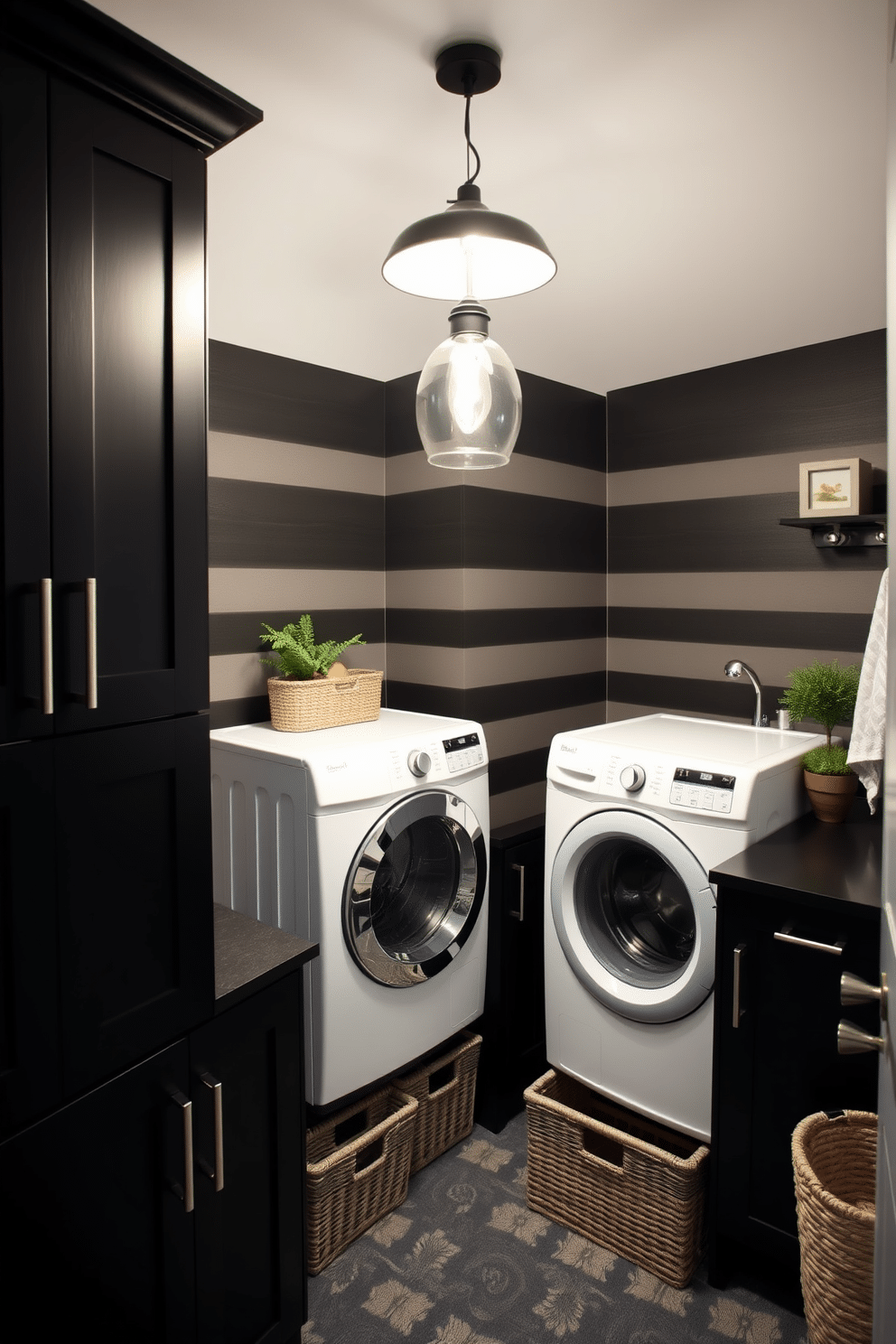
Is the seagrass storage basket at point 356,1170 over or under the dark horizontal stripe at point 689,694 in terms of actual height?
under

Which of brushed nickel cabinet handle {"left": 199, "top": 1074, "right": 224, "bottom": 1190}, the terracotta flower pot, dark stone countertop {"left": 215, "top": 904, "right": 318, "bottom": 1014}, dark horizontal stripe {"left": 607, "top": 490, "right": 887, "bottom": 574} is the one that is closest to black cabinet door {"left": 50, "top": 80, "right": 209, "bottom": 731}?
dark stone countertop {"left": 215, "top": 904, "right": 318, "bottom": 1014}

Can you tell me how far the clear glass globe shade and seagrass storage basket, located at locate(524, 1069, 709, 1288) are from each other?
5.50 ft

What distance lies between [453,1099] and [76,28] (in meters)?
2.60

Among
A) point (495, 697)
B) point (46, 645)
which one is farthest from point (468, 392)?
point (495, 697)

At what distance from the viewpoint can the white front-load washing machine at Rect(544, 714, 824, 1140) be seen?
2.11m

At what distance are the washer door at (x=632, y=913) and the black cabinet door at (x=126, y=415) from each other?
Answer: 1309 mm

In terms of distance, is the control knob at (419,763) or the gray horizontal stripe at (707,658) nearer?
the control knob at (419,763)

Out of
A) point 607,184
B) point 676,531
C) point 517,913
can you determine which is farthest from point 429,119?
point 517,913

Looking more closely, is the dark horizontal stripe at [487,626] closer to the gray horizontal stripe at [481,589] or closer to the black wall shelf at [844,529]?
the gray horizontal stripe at [481,589]

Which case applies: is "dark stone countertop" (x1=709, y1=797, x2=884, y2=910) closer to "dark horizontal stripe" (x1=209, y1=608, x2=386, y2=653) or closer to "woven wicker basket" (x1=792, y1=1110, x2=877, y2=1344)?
"woven wicker basket" (x1=792, y1=1110, x2=877, y2=1344)

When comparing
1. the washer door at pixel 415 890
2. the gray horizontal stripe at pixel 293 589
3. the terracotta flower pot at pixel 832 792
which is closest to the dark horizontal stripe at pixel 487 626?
the gray horizontal stripe at pixel 293 589

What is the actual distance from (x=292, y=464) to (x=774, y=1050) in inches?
84.8

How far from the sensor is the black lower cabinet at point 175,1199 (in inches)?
47.4

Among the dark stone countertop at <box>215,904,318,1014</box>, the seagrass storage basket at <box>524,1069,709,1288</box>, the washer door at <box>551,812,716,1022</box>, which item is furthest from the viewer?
the washer door at <box>551,812,716,1022</box>
